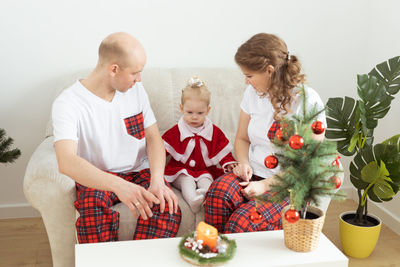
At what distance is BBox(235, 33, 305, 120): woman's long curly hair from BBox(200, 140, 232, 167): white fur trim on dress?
15.6 inches

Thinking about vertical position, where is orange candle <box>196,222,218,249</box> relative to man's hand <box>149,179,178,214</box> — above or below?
above

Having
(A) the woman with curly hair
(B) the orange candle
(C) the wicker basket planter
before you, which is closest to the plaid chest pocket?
(A) the woman with curly hair

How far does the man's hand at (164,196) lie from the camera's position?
6.05ft

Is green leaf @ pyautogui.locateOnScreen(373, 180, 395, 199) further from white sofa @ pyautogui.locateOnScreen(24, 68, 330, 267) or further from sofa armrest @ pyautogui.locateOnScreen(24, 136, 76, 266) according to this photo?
sofa armrest @ pyautogui.locateOnScreen(24, 136, 76, 266)

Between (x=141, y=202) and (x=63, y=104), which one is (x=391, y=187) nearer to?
(x=141, y=202)

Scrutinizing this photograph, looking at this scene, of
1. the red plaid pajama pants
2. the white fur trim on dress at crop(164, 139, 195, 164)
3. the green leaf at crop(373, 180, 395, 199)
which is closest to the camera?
the red plaid pajama pants

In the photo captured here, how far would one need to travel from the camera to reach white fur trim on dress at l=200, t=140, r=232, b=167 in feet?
7.42

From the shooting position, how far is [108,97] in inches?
79.8

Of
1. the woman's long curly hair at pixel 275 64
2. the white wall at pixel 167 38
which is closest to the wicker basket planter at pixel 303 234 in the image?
the woman's long curly hair at pixel 275 64

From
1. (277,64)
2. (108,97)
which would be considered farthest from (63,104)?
(277,64)

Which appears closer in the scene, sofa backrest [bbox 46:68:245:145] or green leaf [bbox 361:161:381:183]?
green leaf [bbox 361:161:381:183]

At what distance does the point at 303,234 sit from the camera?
149 centimetres

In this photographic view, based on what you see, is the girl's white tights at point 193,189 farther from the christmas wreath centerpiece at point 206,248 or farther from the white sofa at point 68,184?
the christmas wreath centerpiece at point 206,248

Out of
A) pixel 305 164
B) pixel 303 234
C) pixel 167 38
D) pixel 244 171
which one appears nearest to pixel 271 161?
pixel 305 164
